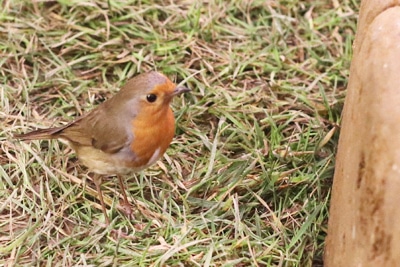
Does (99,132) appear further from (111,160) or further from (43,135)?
(43,135)

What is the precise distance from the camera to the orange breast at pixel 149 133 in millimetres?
2951

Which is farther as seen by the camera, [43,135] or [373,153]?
[43,135]

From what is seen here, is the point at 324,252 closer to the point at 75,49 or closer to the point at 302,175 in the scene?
the point at 302,175

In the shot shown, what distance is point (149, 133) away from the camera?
9.71ft

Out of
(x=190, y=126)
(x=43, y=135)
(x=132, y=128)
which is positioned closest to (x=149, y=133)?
(x=132, y=128)

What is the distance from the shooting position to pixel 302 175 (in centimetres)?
348

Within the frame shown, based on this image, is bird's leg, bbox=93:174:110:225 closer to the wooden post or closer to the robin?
the robin

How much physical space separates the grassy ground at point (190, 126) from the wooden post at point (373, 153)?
0.54 metres

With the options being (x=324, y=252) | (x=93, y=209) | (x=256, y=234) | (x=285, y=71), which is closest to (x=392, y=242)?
(x=324, y=252)

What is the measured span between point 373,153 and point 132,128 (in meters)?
1.03

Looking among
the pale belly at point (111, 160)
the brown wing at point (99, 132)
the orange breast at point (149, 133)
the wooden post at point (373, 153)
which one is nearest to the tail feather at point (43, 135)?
the brown wing at point (99, 132)

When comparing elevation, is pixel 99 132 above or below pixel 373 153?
below

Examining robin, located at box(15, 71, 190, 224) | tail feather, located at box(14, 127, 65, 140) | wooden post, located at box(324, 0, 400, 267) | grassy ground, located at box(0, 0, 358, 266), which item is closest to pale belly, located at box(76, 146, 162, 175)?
robin, located at box(15, 71, 190, 224)

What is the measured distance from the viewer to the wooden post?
2322mm
